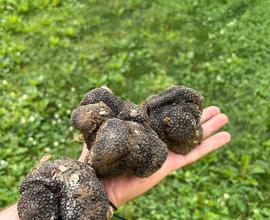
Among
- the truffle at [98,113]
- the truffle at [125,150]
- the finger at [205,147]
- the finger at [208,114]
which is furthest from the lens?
the finger at [208,114]

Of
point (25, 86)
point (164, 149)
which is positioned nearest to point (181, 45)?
point (25, 86)

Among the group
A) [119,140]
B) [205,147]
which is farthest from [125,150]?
[205,147]

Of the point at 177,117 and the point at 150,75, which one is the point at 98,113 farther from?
the point at 150,75

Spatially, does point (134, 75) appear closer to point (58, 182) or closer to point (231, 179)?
point (231, 179)

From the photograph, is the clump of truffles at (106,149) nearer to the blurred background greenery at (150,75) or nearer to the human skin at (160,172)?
the human skin at (160,172)

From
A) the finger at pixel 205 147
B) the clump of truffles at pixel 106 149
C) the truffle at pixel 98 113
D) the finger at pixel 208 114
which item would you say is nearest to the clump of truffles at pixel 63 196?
the clump of truffles at pixel 106 149

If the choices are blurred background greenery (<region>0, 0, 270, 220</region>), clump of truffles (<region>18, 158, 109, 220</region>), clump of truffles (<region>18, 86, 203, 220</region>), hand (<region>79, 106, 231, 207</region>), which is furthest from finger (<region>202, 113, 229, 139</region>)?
clump of truffles (<region>18, 158, 109, 220</region>)
